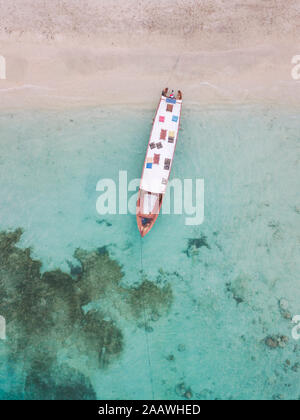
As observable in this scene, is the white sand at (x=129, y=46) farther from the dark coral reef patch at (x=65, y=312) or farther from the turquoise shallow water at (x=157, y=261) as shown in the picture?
the dark coral reef patch at (x=65, y=312)

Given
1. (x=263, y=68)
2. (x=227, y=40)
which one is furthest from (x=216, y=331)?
(x=227, y=40)

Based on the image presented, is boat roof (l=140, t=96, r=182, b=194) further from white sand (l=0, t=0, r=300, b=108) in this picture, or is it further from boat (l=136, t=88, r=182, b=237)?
white sand (l=0, t=0, r=300, b=108)

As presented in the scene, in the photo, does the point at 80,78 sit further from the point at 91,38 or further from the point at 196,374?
the point at 196,374

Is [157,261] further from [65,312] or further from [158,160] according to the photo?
[65,312]

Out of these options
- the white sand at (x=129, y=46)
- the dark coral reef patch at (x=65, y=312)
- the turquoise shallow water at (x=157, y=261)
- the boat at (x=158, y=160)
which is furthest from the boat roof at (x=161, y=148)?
the dark coral reef patch at (x=65, y=312)

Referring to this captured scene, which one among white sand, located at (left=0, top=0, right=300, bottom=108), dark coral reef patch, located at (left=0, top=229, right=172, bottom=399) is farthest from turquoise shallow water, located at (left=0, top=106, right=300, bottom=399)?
white sand, located at (left=0, top=0, right=300, bottom=108)

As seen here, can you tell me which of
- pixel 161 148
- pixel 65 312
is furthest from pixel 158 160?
pixel 65 312
